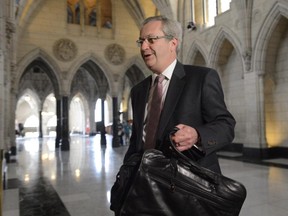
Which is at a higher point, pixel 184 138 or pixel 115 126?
pixel 184 138

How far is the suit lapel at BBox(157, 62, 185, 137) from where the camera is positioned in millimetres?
1329

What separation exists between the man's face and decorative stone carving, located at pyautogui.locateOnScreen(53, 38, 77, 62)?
14.2 metres

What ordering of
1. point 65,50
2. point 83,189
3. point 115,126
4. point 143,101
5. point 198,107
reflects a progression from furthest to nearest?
point 115,126 → point 65,50 → point 83,189 → point 143,101 → point 198,107

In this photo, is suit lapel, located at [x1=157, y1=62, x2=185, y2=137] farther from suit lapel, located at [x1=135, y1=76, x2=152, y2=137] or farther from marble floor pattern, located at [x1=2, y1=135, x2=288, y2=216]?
marble floor pattern, located at [x1=2, y1=135, x2=288, y2=216]

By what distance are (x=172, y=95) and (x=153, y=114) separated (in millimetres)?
144

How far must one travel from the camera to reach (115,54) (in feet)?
52.3

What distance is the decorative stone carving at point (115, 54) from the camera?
1586 centimetres

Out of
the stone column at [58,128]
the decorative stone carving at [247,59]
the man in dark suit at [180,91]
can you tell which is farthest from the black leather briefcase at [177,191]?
the stone column at [58,128]

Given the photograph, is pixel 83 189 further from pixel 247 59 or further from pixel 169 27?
pixel 247 59

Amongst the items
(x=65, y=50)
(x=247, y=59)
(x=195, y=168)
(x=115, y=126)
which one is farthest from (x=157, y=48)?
(x=115, y=126)

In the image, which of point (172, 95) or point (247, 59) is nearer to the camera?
point (172, 95)

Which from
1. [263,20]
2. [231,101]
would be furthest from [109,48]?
[263,20]

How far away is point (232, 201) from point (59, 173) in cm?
709

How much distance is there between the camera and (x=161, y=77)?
1.47 metres
